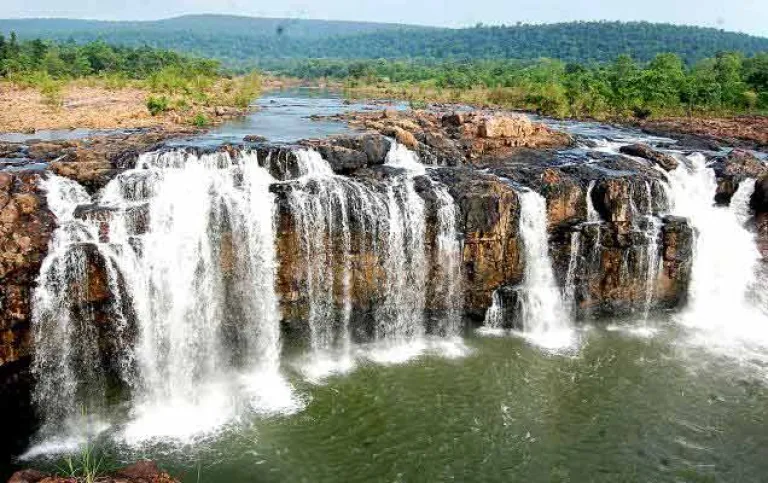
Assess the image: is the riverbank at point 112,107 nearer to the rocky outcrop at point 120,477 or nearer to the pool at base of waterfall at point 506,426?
the pool at base of waterfall at point 506,426

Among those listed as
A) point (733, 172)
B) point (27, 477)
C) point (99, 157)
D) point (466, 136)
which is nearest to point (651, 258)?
point (733, 172)

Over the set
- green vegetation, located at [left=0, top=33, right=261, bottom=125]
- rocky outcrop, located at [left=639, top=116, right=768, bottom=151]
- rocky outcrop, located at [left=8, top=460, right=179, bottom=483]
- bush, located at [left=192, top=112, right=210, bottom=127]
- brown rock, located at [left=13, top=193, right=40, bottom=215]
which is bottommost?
rocky outcrop, located at [left=8, top=460, right=179, bottom=483]

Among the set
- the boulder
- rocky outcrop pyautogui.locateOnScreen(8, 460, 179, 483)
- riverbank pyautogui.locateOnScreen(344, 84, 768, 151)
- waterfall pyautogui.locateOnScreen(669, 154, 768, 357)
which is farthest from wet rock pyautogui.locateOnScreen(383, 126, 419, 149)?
rocky outcrop pyautogui.locateOnScreen(8, 460, 179, 483)

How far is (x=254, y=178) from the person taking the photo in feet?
60.9

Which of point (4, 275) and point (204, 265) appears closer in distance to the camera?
point (4, 275)

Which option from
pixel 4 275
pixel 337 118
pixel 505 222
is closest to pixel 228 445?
pixel 4 275

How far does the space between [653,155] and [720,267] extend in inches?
223

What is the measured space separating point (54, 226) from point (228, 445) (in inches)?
284

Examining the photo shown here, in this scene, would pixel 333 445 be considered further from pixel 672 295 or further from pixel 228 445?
pixel 672 295

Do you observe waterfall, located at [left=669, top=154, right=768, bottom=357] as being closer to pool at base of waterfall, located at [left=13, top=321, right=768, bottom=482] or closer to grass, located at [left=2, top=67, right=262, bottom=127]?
pool at base of waterfall, located at [left=13, top=321, right=768, bottom=482]

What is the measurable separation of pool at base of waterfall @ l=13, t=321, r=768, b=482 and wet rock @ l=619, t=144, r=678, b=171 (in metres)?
8.75

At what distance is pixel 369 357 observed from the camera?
57.9 feet

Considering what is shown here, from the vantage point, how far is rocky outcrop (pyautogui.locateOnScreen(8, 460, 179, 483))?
9.14 meters

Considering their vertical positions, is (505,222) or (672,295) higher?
(505,222)
